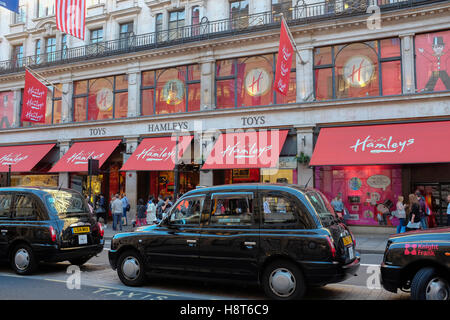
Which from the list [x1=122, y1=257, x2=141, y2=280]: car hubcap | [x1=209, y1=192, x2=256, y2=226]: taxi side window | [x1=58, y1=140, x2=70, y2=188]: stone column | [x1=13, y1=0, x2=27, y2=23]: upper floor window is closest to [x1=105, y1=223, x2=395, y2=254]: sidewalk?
[x1=122, y1=257, x2=141, y2=280]: car hubcap

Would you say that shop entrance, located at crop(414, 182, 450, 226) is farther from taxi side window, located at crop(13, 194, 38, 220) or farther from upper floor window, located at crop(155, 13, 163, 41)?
upper floor window, located at crop(155, 13, 163, 41)

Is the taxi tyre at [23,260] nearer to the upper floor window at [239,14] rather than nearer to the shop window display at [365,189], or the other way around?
the shop window display at [365,189]

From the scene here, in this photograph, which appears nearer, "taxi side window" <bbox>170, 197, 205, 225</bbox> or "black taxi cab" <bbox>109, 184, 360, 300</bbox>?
"black taxi cab" <bbox>109, 184, 360, 300</bbox>

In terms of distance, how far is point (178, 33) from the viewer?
2247 centimetres

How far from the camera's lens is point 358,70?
1833cm

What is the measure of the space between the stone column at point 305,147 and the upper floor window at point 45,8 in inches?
770

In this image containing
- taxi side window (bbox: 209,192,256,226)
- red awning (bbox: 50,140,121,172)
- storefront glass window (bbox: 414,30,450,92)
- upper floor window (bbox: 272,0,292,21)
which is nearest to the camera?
taxi side window (bbox: 209,192,256,226)

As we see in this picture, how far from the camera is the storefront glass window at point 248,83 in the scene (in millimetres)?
20016

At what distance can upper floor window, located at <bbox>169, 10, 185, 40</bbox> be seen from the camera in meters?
22.4

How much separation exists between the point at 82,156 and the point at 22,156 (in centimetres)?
500

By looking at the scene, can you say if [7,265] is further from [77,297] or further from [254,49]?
[254,49]

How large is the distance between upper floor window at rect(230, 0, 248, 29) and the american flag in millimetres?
7668
